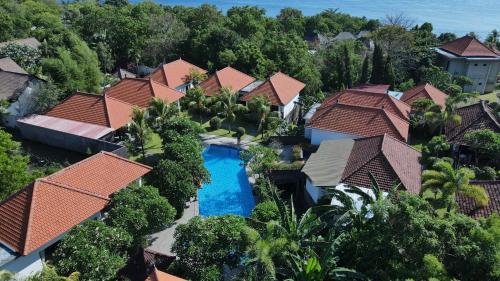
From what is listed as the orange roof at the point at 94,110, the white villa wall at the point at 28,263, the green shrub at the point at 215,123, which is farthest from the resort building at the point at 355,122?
the white villa wall at the point at 28,263

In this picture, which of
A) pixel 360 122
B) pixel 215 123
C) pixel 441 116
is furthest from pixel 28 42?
pixel 441 116

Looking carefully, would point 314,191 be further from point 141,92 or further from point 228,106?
point 141,92

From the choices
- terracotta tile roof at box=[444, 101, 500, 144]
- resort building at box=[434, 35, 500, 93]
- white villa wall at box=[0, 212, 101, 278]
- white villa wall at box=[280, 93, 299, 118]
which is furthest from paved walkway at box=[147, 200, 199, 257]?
resort building at box=[434, 35, 500, 93]

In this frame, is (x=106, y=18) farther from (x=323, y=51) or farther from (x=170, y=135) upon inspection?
(x=170, y=135)

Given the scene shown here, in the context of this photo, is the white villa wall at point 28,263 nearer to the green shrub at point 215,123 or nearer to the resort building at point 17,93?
the green shrub at point 215,123

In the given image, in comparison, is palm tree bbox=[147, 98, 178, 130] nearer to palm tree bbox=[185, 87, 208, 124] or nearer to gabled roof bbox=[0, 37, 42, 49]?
palm tree bbox=[185, 87, 208, 124]
